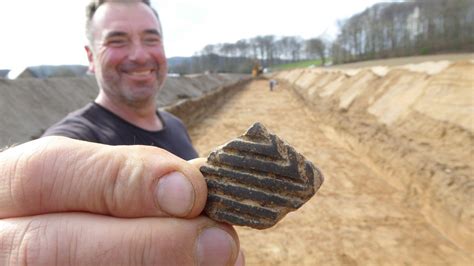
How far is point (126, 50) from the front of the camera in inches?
110

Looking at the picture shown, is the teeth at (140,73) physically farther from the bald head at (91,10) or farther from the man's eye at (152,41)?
the bald head at (91,10)

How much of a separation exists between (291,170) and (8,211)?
985mm

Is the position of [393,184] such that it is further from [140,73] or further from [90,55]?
[90,55]

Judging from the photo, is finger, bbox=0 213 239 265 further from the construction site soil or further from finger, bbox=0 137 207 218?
the construction site soil

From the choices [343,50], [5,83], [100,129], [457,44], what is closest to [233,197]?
[100,129]

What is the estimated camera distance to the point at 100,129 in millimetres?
2461

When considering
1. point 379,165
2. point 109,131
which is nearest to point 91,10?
point 109,131

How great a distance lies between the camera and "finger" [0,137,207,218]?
112 centimetres

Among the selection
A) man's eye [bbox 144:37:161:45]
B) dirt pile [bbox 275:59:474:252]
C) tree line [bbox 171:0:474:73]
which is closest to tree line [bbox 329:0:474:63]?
tree line [bbox 171:0:474:73]

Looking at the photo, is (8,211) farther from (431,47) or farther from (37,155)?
(431,47)

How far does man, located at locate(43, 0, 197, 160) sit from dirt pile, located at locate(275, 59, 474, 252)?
4069mm

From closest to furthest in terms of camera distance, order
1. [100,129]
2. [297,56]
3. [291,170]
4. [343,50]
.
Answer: [291,170], [100,129], [343,50], [297,56]

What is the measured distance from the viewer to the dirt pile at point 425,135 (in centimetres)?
501

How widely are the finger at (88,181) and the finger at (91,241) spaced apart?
34 millimetres
